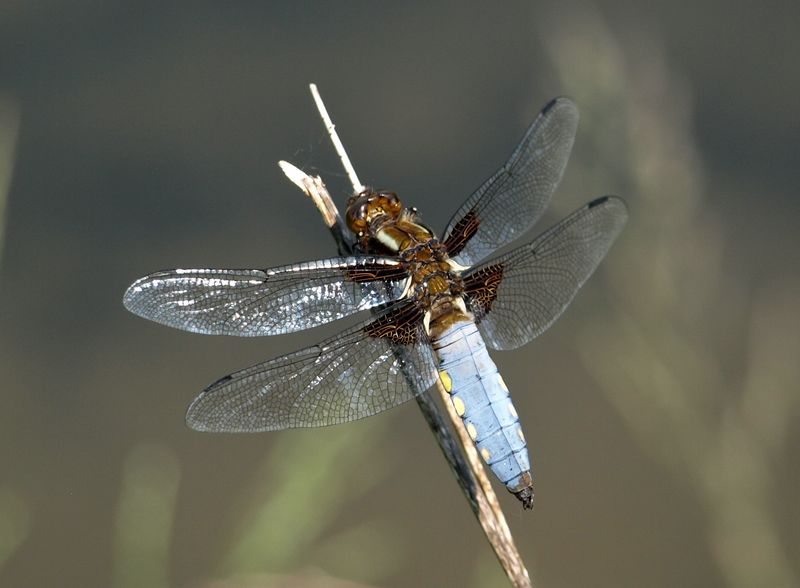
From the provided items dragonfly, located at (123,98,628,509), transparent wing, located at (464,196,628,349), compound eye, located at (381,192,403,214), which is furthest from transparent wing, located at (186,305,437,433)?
compound eye, located at (381,192,403,214)

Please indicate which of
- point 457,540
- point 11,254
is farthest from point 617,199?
point 11,254

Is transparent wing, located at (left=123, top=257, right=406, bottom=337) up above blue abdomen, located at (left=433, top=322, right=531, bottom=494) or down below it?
above

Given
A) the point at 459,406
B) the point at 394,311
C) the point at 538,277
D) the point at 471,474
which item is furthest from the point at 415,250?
the point at 471,474

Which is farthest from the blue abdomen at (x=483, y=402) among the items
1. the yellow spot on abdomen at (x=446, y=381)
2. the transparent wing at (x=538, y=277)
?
the transparent wing at (x=538, y=277)

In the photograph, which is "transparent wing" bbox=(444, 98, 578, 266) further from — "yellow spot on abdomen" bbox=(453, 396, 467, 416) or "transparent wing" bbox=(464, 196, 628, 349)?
"yellow spot on abdomen" bbox=(453, 396, 467, 416)

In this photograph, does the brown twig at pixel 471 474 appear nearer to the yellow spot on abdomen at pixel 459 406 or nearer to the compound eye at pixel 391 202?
the yellow spot on abdomen at pixel 459 406

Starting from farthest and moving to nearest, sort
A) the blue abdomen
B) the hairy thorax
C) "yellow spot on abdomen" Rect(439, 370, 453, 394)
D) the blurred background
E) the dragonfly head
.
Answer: the blurred background
the dragonfly head
the hairy thorax
"yellow spot on abdomen" Rect(439, 370, 453, 394)
the blue abdomen
